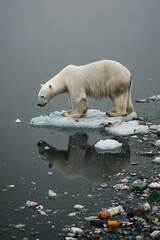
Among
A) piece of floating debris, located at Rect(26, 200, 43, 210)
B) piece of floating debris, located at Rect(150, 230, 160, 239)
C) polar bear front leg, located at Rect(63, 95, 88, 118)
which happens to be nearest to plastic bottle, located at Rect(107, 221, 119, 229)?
piece of floating debris, located at Rect(150, 230, 160, 239)

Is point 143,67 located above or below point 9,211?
above

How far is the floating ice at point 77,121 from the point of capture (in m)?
9.24

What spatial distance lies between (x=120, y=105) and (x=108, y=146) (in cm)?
217

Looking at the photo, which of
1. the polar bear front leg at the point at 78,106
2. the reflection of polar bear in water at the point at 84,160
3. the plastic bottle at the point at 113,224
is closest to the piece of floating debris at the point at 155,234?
the plastic bottle at the point at 113,224

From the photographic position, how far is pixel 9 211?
543cm

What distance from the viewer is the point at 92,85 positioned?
977 centimetres

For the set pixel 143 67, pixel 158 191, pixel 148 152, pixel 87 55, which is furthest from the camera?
pixel 87 55

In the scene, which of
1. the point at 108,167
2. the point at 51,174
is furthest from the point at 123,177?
the point at 51,174

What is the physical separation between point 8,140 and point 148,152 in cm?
275

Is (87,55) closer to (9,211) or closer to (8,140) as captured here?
(8,140)

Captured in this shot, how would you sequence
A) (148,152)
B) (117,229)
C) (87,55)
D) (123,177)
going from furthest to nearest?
1. (87,55)
2. (148,152)
3. (123,177)
4. (117,229)

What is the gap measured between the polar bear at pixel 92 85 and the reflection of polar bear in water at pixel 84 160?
1.56 metres

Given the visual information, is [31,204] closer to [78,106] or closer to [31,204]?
[31,204]

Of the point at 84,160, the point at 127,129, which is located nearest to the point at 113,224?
the point at 84,160
